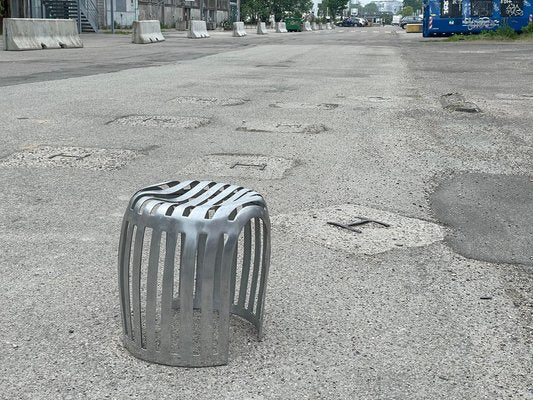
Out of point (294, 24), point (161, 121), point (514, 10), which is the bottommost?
point (161, 121)

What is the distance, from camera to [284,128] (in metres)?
9.55

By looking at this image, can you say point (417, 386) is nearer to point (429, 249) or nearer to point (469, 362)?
point (469, 362)

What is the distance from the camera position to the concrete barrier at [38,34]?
2600 centimetres

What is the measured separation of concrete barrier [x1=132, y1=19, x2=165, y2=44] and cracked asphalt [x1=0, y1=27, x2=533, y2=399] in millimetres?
23452

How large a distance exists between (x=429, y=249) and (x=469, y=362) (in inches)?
62.5

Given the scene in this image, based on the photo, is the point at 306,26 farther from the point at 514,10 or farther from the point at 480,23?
Answer: the point at 514,10

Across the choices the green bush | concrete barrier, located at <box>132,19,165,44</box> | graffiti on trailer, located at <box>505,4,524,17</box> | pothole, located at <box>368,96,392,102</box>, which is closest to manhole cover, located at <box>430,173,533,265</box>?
pothole, located at <box>368,96,392,102</box>

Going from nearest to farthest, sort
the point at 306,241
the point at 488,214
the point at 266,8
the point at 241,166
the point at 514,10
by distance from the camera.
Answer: the point at 306,241
the point at 488,214
the point at 241,166
the point at 514,10
the point at 266,8

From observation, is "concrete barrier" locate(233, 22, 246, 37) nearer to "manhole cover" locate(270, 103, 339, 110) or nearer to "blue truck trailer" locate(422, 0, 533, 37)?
"blue truck trailer" locate(422, 0, 533, 37)

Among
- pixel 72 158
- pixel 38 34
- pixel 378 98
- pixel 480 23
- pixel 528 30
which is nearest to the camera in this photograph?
pixel 72 158

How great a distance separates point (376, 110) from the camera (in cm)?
1150

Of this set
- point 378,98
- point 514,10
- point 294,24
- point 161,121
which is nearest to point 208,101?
point 161,121

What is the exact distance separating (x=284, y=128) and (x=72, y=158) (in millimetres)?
3055

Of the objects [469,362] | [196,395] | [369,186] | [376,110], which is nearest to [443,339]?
[469,362]
